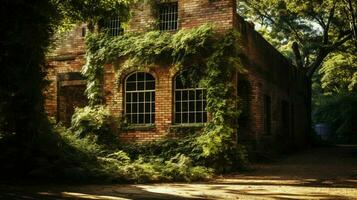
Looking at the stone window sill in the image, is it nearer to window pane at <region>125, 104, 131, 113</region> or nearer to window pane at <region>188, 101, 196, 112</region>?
window pane at <region>188, 101, 196, 112</region>

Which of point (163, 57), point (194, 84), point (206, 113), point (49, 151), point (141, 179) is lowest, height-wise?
point (141, 179)

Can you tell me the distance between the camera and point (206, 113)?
14516 mm

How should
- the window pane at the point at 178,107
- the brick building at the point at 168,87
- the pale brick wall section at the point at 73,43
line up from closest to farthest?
the brick building at the point at 168,87 → the window pane at the point at 178,107 → the pale brick wall section at the point at 73,43

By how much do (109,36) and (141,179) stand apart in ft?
23.4

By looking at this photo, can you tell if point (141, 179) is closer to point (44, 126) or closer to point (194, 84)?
point (44, 126)

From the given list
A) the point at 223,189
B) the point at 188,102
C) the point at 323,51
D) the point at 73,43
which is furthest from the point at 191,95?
the point at 323,51

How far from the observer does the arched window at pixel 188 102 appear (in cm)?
1460

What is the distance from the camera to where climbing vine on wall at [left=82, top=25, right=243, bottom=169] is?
13625 millimetres

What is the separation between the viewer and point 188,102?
48.6 ft

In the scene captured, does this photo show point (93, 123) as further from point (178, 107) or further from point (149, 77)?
point (178, 107)

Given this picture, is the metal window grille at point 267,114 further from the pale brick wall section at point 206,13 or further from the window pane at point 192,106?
the pale brick wall section at point 206,13

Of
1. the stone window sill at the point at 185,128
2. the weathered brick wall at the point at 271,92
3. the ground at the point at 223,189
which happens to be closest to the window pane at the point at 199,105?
the stone window sill at the point at 185,128

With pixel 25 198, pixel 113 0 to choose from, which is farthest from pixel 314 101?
pixel 25 198

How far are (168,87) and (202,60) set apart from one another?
1.46m
